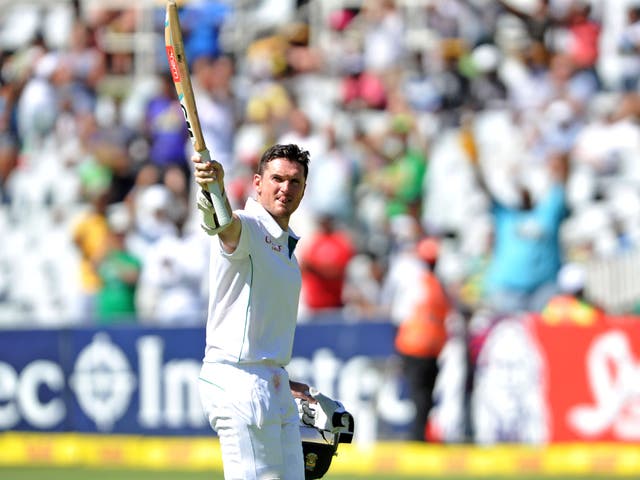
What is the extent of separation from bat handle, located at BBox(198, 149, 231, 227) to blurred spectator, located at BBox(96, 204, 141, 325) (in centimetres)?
886

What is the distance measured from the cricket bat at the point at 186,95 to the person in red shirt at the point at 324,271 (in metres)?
8.39

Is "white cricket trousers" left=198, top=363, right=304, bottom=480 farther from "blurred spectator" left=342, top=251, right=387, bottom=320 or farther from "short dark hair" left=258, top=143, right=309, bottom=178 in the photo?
"blurred spectator" left=342, top=251, right=387, bottom=320

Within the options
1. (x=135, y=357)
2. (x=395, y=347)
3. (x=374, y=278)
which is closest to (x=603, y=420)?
(x=395, y=347)

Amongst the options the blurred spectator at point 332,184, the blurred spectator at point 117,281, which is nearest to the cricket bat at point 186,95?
the blurred spectator at point 117,281

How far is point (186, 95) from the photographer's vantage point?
20.8ft

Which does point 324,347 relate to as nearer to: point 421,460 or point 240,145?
point 421,460

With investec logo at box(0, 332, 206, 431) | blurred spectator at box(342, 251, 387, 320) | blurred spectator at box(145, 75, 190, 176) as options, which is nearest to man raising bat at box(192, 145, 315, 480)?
investec logo at box(0, 332, 206, 431)

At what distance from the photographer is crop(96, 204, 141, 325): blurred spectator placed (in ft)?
49.5

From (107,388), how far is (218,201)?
863cm

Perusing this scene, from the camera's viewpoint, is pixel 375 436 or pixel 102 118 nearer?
pixel 375 436

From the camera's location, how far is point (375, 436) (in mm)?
13859

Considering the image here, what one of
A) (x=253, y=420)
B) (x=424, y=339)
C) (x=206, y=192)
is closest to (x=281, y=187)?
(x=206, y=192)

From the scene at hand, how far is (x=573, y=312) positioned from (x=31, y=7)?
908 cm

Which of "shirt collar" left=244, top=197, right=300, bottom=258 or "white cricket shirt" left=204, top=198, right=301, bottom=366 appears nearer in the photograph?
"white cricket shirt" left=204, top=198, right=301, bottom=366
